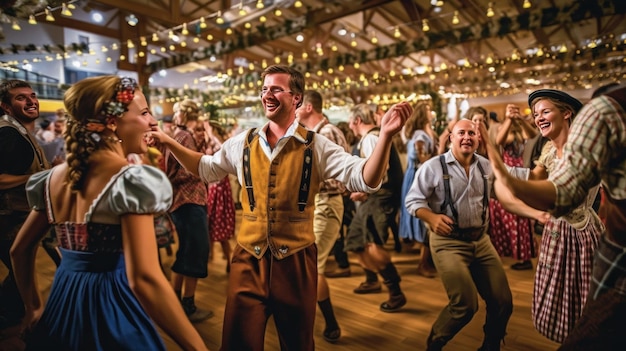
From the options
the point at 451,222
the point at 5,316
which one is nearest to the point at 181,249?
the point at 5,316

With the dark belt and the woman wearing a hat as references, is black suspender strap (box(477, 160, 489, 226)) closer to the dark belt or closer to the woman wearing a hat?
the dark belt

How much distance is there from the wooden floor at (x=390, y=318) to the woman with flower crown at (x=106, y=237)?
1513mm

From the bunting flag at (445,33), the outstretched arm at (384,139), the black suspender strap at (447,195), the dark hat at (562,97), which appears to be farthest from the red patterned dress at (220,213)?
the bunting flag at (445,33)

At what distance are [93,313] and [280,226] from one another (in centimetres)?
74

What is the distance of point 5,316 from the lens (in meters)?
2.33

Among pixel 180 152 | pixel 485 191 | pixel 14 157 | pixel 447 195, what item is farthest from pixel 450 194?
pixel 14 157

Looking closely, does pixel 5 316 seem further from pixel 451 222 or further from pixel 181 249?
pixel 451 222

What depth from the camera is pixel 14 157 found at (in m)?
2.12

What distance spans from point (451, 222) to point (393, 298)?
115 centimetres

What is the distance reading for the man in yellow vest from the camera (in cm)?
156

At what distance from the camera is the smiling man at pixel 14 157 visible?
210 cm

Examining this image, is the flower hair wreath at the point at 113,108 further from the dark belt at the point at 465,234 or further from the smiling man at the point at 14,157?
the dark belt at the point at 465,234

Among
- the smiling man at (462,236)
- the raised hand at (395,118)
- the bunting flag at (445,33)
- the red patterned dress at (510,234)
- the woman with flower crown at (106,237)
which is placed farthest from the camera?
the bunting flag at (445,33)

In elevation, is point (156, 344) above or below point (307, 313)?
above
